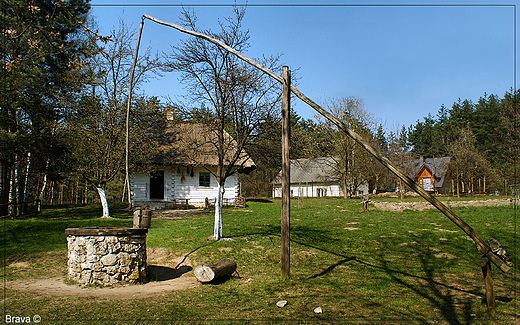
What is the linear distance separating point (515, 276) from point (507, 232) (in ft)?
16.5

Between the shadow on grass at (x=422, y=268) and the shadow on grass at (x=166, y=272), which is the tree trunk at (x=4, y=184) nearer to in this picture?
the shadow on grass at (x=166, y=272)

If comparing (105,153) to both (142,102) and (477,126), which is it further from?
(477,126)

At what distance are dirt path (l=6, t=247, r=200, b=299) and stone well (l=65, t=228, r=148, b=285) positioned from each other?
199 mm

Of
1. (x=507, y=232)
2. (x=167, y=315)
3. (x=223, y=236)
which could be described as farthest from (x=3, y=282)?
(x=507, y=232)

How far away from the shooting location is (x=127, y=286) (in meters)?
7.19

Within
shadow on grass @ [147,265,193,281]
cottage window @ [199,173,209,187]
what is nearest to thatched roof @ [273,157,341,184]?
cottage window @ [199,173,209,187]

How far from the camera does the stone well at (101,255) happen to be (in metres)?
7.12

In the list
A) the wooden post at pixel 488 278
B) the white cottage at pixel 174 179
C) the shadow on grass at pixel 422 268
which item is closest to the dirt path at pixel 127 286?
the shadow on grass at pixel 422 268

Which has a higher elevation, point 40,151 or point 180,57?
point 180,57

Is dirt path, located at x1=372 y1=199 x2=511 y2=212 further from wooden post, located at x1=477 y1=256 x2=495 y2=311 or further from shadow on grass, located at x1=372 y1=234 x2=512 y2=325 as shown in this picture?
wooden post, located at x1=477 y1=256 x2=495 y2=311

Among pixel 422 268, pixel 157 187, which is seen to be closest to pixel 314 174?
pixel 157 187

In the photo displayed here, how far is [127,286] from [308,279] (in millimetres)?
3714

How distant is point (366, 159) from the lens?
34.5 metres

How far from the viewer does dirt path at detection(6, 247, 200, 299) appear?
6602mm
